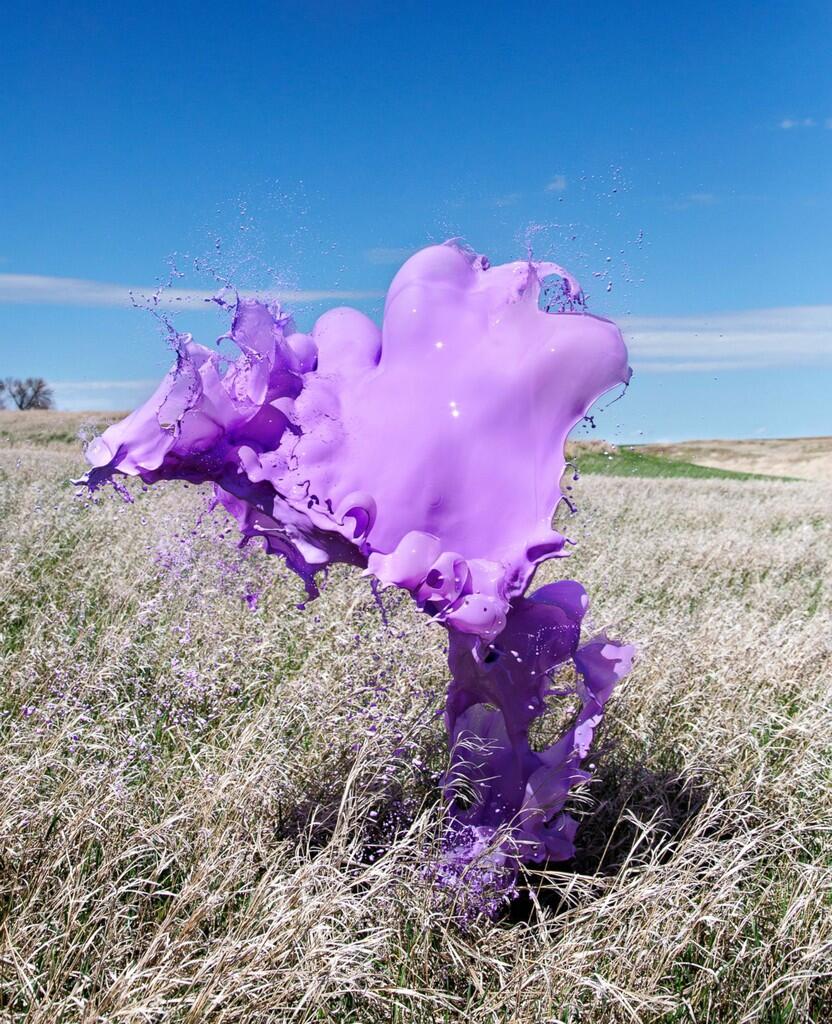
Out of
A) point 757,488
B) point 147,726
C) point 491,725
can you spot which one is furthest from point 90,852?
point 757,488

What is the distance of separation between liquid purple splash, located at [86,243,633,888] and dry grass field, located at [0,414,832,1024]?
455 millimetres

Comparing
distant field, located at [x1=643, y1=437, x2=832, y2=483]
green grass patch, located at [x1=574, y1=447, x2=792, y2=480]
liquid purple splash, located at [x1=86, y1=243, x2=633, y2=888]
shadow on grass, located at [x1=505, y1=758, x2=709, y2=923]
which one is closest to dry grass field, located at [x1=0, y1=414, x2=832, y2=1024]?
shadow on grass, located at [x1=505, y1=758, x2=709, y2=923]

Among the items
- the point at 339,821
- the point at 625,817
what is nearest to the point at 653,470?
the point at 625,817

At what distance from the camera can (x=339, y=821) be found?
2.87 m

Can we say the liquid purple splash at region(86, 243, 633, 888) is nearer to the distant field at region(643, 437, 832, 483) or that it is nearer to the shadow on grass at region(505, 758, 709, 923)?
the shadow on grass at region(505, 758, 709, 923)

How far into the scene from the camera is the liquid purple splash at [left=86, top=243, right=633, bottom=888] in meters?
2.64

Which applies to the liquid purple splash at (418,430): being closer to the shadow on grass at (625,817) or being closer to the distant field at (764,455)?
the shadow on grass at (625,817)

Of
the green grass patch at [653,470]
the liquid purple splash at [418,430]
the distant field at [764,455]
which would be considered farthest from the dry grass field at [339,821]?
the distant field at [764,455]

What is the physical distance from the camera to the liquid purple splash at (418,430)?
8.66ft

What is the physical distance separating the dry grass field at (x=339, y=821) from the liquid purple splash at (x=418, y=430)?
0.45 meters

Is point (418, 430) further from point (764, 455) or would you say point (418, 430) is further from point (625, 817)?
point (764, 455)

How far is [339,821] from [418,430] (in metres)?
1.15

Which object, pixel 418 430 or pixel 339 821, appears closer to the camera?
pixel 418 430

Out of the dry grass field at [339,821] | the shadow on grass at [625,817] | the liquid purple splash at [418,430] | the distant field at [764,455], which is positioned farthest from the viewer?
the distant field at [764,455]
